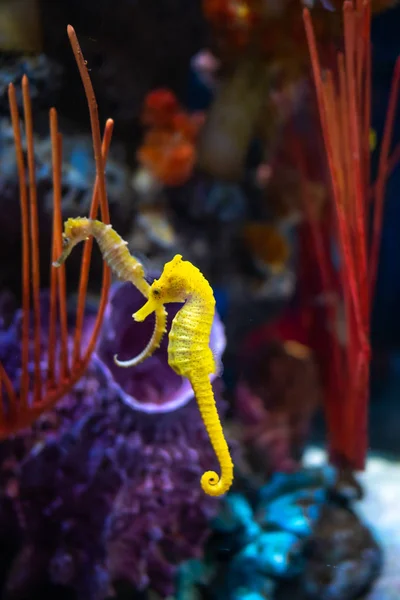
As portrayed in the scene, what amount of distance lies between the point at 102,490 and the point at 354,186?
976mm

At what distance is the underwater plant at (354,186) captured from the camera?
3.71ft

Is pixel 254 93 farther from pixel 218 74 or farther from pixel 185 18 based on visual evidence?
pixel 185 18

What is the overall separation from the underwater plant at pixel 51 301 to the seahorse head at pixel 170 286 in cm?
22

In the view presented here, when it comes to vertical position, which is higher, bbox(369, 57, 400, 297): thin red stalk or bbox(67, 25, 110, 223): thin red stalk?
bbox(369, 57, 400, 297): thin red stalk

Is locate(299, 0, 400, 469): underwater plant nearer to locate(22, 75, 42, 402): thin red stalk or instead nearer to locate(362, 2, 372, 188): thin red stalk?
locate(362, 2, 372, 188): thin red stalk

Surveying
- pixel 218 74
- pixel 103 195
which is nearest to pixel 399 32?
pixel 103 195

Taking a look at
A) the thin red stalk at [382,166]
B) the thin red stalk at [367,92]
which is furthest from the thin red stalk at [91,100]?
Result: the thin red stalk at [382,166]

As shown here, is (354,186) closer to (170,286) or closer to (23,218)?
(170,286)

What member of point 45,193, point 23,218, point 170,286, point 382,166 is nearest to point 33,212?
point 23,218

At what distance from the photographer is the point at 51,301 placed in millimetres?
1242

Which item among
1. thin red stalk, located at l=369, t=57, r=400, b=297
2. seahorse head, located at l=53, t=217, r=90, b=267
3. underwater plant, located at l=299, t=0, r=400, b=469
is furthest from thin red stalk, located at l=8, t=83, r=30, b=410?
thin red stalk, located at l=369, t=57, r=400, b=297

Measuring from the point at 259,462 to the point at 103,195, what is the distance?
1372mm

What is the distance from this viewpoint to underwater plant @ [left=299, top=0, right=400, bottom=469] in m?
1.13

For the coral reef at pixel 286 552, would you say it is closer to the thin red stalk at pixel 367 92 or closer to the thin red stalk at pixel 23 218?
the thin red stalk at pixel 23 218
